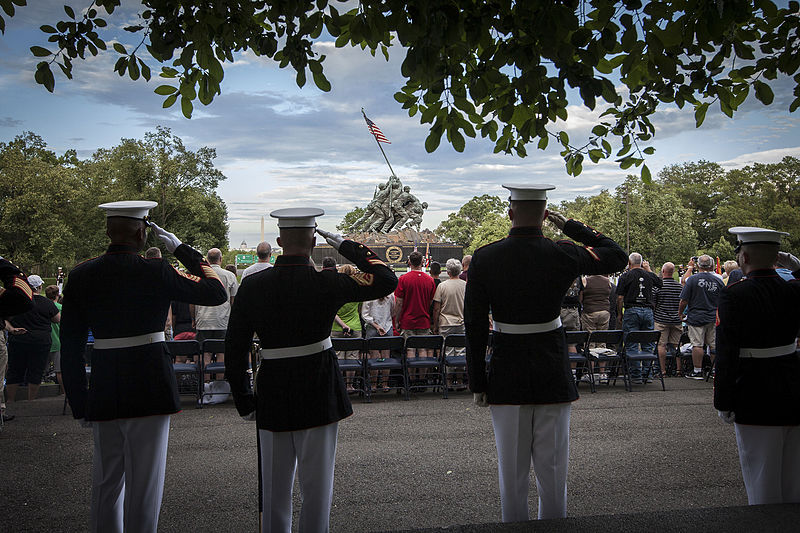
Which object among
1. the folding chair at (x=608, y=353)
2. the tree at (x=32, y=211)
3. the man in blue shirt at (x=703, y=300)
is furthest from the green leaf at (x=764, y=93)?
the tree at (x=32, y=211)

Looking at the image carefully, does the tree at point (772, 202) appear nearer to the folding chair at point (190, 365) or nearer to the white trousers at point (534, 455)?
the folding chair at point (190, 365)

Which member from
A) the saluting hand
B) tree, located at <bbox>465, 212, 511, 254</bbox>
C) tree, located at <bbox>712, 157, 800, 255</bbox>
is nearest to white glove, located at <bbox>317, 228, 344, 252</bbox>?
the saluting hand

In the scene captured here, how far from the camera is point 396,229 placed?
40031 millimetres

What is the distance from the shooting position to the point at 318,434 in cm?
317

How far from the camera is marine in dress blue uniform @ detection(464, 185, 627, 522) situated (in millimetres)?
3266

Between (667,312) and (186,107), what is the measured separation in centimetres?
994

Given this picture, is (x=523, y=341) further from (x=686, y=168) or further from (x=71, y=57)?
(x=686, y=168)

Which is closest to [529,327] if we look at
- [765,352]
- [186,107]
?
[765,352]

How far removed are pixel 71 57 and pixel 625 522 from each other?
4176 mm

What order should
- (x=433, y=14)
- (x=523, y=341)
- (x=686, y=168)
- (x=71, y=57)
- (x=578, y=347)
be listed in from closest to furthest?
(x=433, y=14), (x=523, y=341), (x=71, y=57), (x=578, y=347), (x=686, y=168)

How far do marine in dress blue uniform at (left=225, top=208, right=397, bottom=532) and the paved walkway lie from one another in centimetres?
121

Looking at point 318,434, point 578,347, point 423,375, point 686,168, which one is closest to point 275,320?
point 318,434

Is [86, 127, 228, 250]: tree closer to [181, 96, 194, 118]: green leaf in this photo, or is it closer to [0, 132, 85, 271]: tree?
[0, 132, 85, 271]: tree

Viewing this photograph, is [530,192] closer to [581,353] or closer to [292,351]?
[292,351]
